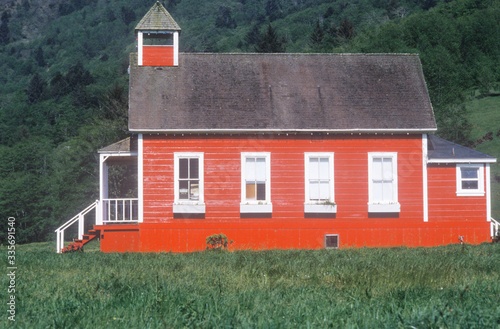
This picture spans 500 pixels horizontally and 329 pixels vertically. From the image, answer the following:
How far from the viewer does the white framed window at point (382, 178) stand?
2089 centimetres

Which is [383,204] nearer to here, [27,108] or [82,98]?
[82,98]

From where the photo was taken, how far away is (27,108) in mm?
104000

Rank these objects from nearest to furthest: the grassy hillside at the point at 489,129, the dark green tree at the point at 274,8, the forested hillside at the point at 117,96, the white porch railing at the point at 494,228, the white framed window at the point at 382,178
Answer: the white framed window at the point at 382,178 → the white porch railing at the point at 494,228 → the grassy hillside at the point at 489,129 → the forested hillside at the point at 117,96 → the dark green tree at the point at 274,8

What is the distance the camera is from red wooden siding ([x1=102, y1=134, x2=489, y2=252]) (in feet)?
67.3

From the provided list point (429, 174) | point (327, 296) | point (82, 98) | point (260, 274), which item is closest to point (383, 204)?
point (429, 174)

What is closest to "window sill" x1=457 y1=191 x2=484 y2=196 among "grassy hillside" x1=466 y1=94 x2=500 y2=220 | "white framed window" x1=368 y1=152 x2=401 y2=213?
"white framed window" x1=368 y1=152 x2=401 y2=213

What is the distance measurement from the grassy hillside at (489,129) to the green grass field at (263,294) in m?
23.9

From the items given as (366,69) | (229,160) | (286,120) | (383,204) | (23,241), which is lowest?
(23,241)

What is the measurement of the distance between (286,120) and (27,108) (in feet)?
302

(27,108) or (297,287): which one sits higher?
(27,108)

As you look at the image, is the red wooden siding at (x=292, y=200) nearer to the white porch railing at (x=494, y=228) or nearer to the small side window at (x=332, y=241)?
the small side window at (x=332, y=241)

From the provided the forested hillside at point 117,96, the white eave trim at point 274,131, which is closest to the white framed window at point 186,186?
the white eave trim at point 274,131

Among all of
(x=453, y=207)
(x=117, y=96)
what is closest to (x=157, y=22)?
(x=453, y=207)

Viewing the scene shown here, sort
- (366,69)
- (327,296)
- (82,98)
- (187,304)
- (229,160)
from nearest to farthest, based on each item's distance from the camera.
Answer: (187,304) < (327,296) < (229,160) < (366,69) < (82,98)
